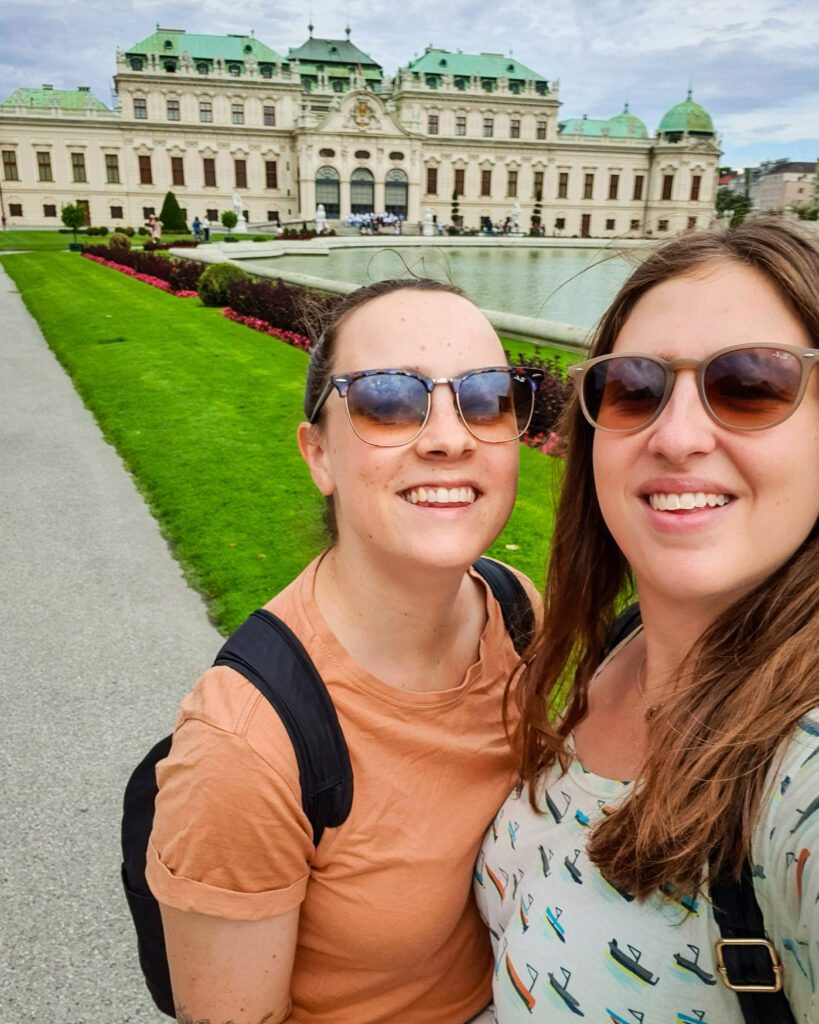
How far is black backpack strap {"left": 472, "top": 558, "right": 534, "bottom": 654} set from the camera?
6.50 ft

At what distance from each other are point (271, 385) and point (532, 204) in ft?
212

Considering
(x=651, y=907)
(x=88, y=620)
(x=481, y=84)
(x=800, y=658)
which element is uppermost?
(x=481, y=84)

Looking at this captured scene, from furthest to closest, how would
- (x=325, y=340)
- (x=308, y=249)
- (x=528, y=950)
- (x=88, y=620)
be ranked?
(x=308, y=249)
(x=88, y=620)
(x=325, y=340)
(x=528, y=950)

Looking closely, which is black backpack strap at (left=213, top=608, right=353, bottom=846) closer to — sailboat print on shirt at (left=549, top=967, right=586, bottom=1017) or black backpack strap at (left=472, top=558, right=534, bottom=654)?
sailboat print on shirt at (left=549, top=967, right=586, bottom=1017)

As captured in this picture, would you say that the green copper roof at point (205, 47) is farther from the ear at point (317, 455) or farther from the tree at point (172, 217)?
the ear at point (317, 455)

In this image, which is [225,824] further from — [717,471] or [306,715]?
[717,471]

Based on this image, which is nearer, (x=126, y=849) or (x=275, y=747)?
(x=275, y=747)

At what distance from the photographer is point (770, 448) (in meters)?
1.17

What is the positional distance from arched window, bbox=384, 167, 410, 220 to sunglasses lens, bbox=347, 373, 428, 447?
6536 centimetres

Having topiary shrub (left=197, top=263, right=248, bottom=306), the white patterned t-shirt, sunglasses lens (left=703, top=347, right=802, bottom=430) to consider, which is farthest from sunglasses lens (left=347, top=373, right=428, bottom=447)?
topiary shrub (left=197, top=263, right=248, bottom=306)

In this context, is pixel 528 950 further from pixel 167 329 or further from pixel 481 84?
pixel 481 84

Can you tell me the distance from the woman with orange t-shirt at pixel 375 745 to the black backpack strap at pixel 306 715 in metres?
0.02

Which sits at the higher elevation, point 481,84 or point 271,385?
point 481,84

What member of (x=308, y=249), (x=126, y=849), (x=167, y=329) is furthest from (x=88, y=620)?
(x=308, y=249)
